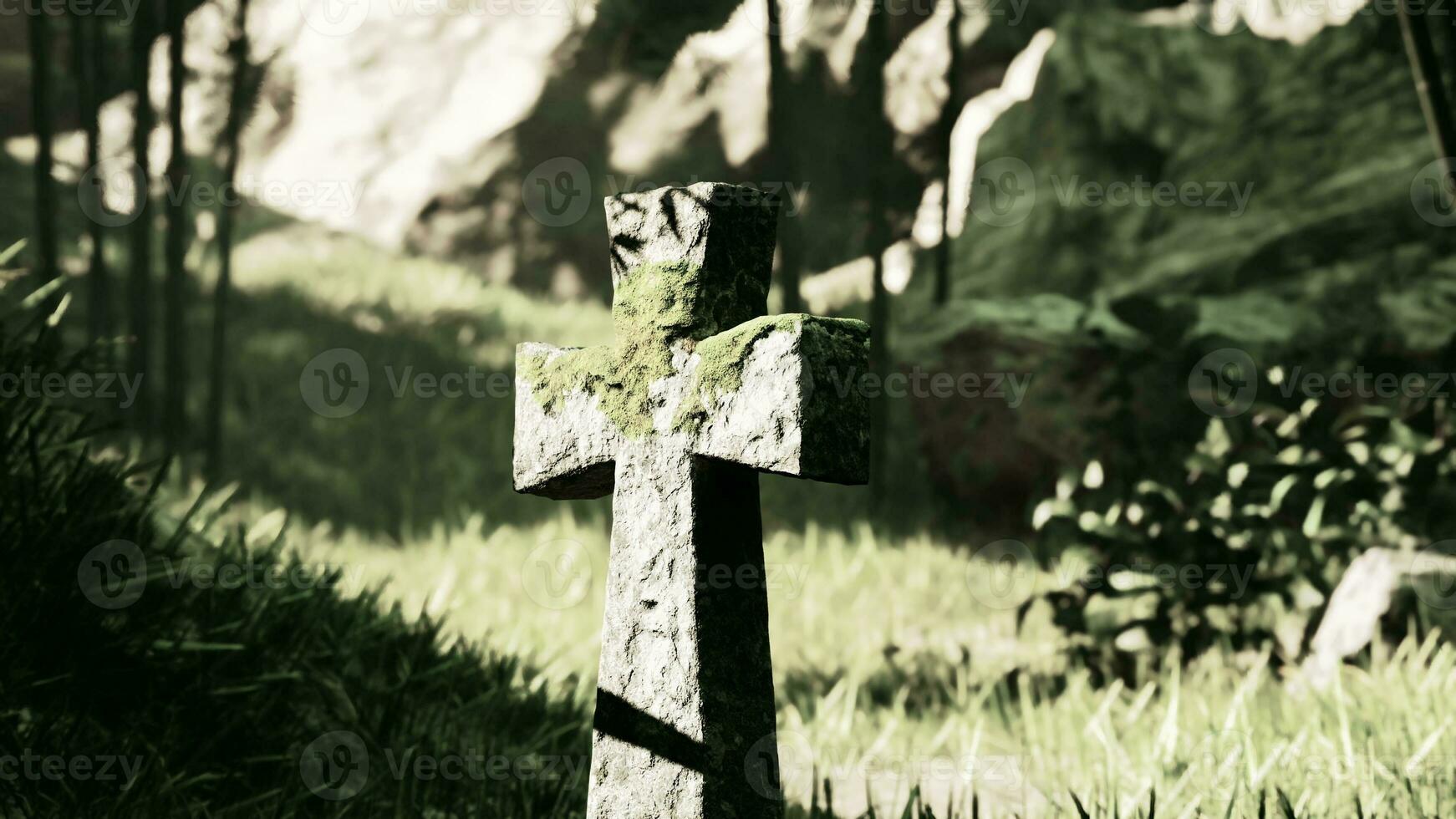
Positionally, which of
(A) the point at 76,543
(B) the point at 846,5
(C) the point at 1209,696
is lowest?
(C) the point at 1209,696

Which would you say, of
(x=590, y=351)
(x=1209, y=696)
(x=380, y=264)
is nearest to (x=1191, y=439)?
(x=1209, y=696)

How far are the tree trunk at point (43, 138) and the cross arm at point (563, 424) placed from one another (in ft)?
20.4

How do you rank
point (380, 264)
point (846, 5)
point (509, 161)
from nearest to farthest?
point (846, 5) < point (380, 264) < point (509, 161)

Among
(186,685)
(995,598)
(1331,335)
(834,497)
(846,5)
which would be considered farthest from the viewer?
(846,5)

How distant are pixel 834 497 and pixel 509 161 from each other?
8460mm

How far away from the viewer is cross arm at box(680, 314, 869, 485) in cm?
222

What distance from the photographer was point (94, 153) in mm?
8914

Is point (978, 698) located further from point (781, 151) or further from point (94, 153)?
point (94, 153)

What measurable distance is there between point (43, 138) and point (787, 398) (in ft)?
25.8

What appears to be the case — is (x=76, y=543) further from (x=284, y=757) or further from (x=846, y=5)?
(x=846, y=5)

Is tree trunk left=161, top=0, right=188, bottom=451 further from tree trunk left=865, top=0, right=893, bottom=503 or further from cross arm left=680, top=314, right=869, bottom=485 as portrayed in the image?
cross arm left=680, top=314, right=869, bottom=485

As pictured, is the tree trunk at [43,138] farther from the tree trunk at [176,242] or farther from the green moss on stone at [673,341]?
the green moss on stone at [673,341]

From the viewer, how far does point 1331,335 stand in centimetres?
694

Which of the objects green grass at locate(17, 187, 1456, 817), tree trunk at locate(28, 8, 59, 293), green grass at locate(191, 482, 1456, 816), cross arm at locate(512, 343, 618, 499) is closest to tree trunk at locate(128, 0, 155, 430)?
tree trunk at locate(28, 8, 59, 293)
